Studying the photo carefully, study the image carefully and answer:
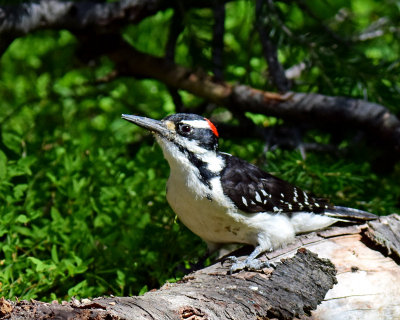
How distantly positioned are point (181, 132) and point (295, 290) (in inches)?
46.7

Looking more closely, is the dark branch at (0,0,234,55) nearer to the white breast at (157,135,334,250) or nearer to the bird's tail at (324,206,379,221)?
the white breast at (157,135,334,250)

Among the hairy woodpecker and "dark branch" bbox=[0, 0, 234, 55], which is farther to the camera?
"dark branch" bbox=[0, 0, 234, 55]

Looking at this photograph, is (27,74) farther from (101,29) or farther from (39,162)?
(39,162)

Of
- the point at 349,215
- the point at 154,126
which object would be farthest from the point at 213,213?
the point at 349,215

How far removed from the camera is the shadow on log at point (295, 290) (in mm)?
2684

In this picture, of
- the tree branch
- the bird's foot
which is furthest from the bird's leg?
the tree branch

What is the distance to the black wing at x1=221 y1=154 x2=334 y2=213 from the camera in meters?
3.79

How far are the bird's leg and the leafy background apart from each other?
70 cm

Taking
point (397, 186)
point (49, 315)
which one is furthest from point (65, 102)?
point (49, 315)

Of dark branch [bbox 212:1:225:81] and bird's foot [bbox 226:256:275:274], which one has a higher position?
dark branch [bbox 212:1:225:81]

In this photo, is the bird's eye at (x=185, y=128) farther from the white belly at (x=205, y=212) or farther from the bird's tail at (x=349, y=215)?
the bird's tail at (x=349, y=215)

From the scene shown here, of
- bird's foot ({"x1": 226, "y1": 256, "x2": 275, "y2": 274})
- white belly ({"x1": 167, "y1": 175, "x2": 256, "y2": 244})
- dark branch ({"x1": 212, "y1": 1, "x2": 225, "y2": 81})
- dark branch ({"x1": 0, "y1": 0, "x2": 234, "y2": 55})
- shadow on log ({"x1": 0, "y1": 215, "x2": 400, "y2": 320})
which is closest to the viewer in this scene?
shadow on log ({"x1": 0, "y1": 215, "x2": 400, "y2": 320})

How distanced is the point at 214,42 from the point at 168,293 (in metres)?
2.84

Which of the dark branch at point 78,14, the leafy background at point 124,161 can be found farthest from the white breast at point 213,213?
the dark branch at point 78,14
